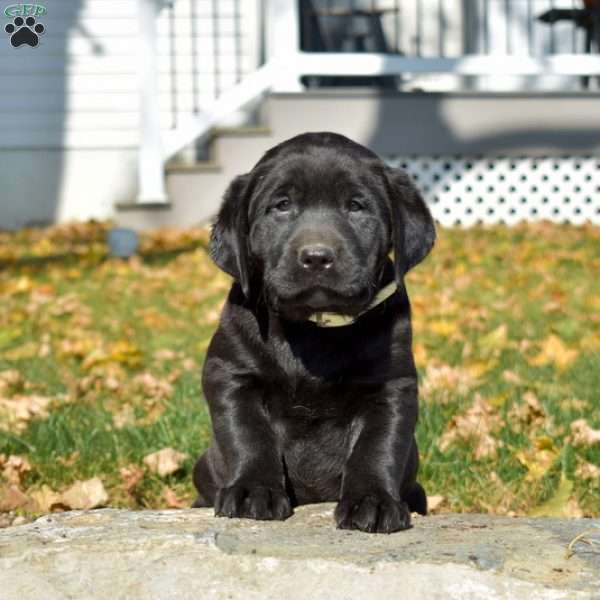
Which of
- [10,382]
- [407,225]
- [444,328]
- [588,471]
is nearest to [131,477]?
[407,225]

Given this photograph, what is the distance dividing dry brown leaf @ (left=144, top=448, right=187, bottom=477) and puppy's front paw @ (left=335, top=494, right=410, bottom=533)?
4.70 feet

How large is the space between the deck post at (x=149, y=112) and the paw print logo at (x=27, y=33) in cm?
137

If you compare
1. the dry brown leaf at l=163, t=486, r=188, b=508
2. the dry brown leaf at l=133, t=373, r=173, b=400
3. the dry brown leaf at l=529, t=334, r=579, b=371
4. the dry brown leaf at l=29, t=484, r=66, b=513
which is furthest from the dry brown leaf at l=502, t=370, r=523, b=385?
the dry brown leaf at l=29, t=484, r=66, b=513

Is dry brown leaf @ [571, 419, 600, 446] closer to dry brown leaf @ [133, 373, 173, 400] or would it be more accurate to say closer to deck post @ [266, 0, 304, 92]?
dry brown leaf @ [133, 373, 173, 400]

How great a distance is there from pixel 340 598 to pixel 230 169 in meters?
10.9

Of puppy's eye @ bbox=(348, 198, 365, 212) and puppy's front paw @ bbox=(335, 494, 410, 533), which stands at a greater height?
puppy's eye @ bbox=(348, 198, 365, 212)

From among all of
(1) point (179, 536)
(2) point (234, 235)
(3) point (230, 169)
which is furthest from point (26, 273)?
(1) point (179, 536)

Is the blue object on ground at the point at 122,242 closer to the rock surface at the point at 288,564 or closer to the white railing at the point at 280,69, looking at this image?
the white railing at the point at 280,69

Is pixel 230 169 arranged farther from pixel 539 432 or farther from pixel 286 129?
pixel 539 432

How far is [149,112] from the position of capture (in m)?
13.0

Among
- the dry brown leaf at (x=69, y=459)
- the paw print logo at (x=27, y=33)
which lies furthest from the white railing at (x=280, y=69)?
the dry brown leaf at (x=69, y=459)

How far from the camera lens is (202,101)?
591 inches

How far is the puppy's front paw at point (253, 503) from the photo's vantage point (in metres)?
2.97

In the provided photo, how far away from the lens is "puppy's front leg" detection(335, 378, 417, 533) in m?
2.91
